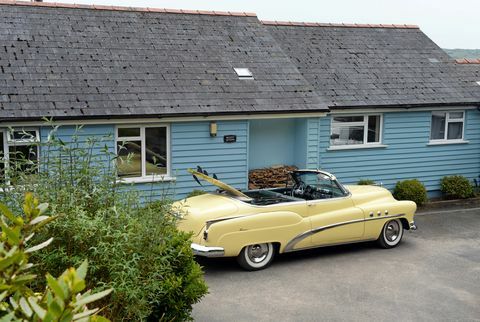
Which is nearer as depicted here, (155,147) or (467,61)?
(155,147)

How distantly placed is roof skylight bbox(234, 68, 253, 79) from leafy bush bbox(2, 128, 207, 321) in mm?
8837

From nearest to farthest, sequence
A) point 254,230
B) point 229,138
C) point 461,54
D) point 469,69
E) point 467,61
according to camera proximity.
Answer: point 254,230 → point 229,138 → point 469,69 → point 467,61 → point 461,54

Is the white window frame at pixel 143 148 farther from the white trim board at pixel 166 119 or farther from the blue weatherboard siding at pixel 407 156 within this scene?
the blue weatherboard siding at pixel 407 156

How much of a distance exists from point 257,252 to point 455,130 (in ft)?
31.7

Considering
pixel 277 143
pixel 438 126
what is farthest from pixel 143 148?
pixel 438 126

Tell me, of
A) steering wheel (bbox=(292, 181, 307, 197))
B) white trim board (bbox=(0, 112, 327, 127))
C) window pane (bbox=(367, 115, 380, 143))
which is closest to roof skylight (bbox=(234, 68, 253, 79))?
white trim board (bbox=(0, 112, 327, 127))

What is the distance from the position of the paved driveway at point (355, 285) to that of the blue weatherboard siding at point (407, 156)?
3883 mm

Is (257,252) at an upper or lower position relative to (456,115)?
lower

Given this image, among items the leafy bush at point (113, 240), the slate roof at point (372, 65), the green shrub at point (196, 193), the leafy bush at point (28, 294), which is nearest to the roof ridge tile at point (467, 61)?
the slate roof at point (372, 65)

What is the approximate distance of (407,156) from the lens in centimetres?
1698

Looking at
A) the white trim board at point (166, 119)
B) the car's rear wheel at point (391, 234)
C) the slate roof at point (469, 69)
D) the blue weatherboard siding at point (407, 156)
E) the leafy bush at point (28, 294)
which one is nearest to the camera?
the leafy bush at point (28, 294)

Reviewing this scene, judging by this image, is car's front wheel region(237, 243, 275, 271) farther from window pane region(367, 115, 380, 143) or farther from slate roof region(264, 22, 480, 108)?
window pane region(367, 115, 380, 143)

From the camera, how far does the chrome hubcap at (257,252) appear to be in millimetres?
10394

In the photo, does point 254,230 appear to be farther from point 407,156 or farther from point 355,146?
point 407,156
